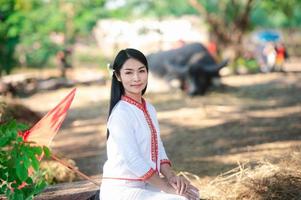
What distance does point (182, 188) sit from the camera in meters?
2.88

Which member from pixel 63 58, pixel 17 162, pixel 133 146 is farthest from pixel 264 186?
pixel 63 58

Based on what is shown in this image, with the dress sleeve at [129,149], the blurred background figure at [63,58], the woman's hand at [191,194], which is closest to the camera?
the dress sleeve at [129,149]

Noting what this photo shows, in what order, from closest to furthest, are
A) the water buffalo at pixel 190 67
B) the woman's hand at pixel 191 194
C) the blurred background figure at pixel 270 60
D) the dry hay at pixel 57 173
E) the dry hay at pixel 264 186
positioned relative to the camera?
the woman's hand at pixel 191 194 < the dry hay at pixel 264 186 < the dry hay at pixel 57 173 < the water buffalo at pixel 190 67 < the blurred background figure at pixel 270 60

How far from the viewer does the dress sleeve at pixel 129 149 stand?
282 centimetres

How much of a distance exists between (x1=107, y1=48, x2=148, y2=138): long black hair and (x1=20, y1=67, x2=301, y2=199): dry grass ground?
1522mm

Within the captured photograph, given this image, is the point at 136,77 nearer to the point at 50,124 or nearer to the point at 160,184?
the point at 160,184

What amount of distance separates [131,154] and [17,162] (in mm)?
593

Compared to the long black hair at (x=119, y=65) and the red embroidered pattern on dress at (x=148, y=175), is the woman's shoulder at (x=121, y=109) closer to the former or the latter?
the long black hair at (x=119, y=65)

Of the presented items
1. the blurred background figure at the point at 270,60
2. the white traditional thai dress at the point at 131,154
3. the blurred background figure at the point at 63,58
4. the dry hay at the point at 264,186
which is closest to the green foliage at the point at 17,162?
the white traditional thai dress at the point at 131,154

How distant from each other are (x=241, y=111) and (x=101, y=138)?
2.99 meters

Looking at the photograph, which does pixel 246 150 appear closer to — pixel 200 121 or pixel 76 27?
pixel 200 121

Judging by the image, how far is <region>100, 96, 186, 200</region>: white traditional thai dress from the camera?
283cm

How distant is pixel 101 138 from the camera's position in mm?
8250

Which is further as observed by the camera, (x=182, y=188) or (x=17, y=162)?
(x=182, y=188)
